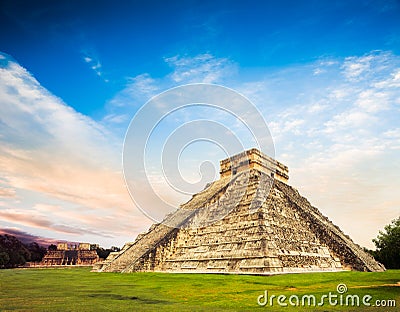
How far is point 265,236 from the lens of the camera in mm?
21219

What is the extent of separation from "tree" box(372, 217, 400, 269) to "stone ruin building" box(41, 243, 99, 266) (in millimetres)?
57522

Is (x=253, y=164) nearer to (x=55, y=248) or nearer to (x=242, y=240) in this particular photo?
(x=242, y=240)

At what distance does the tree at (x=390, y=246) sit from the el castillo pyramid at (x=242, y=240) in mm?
2309

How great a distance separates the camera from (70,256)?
70.5 metres

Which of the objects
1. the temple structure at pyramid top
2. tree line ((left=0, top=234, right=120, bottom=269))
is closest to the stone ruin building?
tree line ((left=0, top=234, right=120, bottom=269))

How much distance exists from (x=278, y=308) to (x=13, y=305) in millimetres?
7862

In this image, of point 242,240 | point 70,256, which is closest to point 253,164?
point 242,240

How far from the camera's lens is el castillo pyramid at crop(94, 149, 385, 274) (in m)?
21.0

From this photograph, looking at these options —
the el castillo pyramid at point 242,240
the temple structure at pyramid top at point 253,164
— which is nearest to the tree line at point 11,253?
the el castillo pyramid at point 242,240

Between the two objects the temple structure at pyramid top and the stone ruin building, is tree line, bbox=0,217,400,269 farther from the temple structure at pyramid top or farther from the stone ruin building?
the temple structure at pyramid top

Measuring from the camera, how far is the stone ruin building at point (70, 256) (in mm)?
68750

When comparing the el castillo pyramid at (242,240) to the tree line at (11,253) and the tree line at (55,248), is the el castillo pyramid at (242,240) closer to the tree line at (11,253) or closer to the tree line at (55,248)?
the tree line at (55,248)

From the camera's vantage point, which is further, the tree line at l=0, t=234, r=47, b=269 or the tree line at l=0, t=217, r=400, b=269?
the tree line at l=0, t=234, r=47, b=269

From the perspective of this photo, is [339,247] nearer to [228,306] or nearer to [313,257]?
[313,257]
